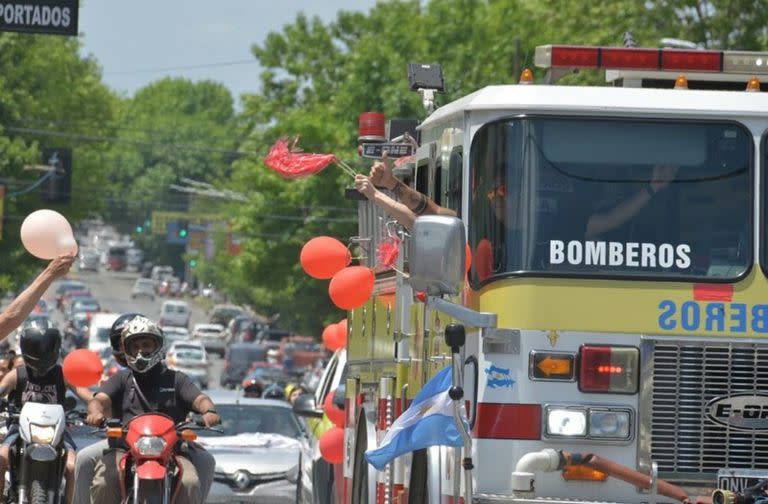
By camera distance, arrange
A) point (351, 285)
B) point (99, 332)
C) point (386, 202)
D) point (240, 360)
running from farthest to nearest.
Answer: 1. point (99, 332)
2. point (240, 360)
3. point (351, 285)
4. point (386, 202)

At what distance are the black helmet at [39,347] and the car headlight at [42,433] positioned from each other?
561 mm

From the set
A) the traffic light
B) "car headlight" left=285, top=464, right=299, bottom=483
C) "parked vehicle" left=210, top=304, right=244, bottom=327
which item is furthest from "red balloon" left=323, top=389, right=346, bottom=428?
"parked vehicle" left=210, top=304, right=244, bottom=327

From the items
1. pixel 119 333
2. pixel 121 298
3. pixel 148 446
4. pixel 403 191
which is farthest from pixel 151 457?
pixel 121 298

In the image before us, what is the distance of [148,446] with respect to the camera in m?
10.7

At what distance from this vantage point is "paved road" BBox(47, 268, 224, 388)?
12201 centimetres

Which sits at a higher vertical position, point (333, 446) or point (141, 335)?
point (141, 335)

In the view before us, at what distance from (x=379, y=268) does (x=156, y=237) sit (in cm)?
13831

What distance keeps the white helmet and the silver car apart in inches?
307

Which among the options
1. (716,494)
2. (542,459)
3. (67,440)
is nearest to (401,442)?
(542,459)

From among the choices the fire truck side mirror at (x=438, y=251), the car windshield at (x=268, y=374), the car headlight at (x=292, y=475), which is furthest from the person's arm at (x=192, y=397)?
the car windshield at (x=268, y=374)

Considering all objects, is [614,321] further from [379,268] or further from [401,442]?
[379,268]

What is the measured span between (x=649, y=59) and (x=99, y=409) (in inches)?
145

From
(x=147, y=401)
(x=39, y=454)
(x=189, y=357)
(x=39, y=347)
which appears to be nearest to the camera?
(x=147, y=401)

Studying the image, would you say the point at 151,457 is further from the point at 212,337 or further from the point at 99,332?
the point at 212,337
